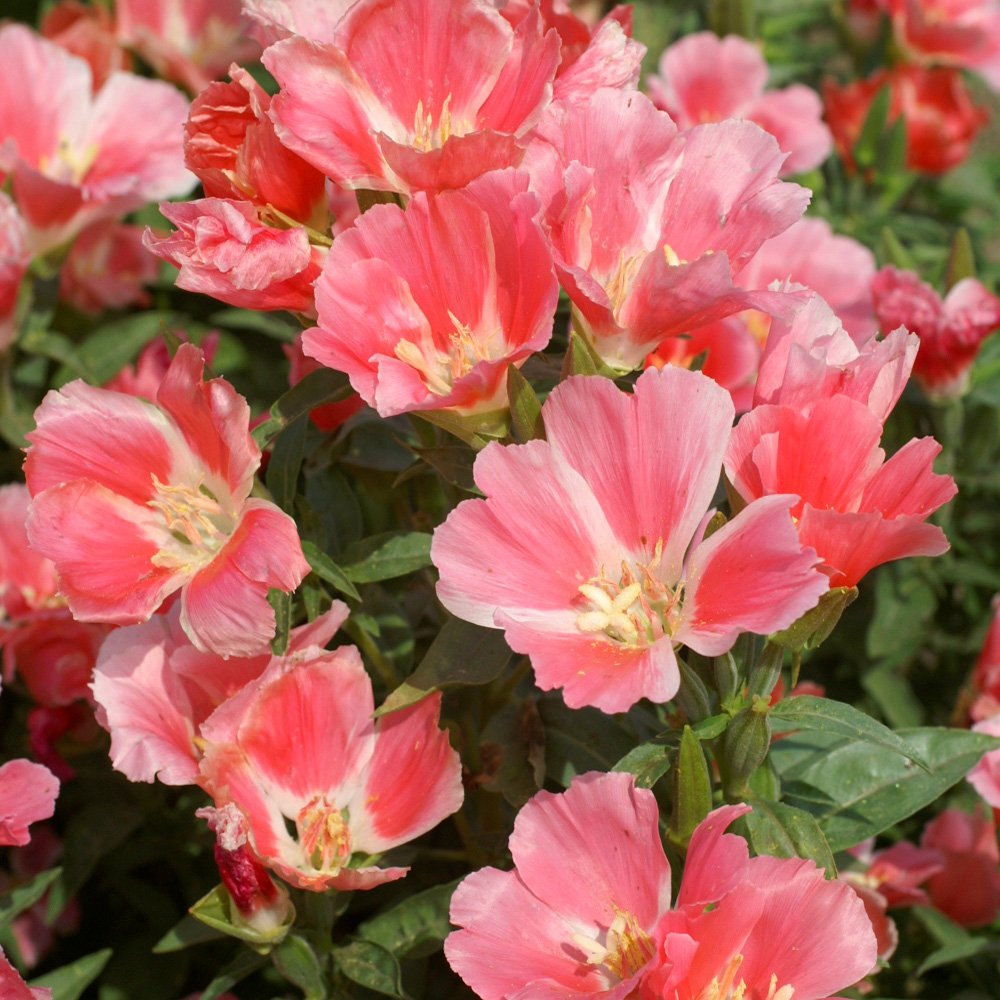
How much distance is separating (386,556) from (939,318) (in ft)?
2.91

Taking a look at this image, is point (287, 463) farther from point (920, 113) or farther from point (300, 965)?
point (920, 113)

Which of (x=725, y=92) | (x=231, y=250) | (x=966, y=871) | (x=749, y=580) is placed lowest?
(x=966, y=871)

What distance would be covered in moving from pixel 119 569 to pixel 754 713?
1.77 feet

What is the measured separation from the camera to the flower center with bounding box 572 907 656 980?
1073 millimetres

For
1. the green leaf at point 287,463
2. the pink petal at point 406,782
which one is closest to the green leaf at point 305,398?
the green leaf at point 287,463

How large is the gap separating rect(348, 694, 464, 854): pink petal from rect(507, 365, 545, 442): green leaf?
0.26m

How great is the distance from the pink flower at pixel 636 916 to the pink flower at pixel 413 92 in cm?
49

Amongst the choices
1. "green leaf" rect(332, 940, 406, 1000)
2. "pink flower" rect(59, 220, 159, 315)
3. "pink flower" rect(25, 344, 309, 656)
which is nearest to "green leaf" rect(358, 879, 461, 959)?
"green leaf" rect(332, 940, 406, 1000)

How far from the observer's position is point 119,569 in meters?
1.19

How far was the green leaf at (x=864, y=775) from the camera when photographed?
1296 millimetres

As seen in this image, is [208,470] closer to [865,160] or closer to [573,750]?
[573,750]

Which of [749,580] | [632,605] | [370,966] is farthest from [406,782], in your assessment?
[749,580]

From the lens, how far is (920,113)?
99.7 inches

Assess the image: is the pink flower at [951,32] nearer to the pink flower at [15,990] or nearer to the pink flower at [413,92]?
the pink flower at [413,92]
